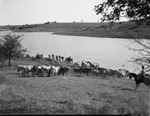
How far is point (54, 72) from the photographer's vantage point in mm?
19859

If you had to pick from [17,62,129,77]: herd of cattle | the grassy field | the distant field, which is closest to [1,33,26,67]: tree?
[17,62,129,77]: herd of cattle

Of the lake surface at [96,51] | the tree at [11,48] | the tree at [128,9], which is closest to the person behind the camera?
the tree at [128,9]

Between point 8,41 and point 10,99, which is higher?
point 8,41

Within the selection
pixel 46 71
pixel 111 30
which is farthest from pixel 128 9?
pixel 111 30

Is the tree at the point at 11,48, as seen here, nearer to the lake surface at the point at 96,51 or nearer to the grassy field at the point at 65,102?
the lake surface at the point at 96,51

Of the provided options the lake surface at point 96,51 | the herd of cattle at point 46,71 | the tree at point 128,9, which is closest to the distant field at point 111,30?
the tree at point 128,9

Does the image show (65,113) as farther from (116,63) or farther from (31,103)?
(116,63)

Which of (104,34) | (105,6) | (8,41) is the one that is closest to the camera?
(105,6)

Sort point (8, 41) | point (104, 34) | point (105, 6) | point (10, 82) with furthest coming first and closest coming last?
1. point (104, 34)
2. point (8, 41)
3. point (10, 82)
4. point (105, 6)

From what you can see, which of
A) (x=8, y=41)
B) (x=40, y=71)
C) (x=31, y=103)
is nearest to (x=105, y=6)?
(x=31, y=103)

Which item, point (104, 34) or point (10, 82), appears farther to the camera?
point (104, 34)

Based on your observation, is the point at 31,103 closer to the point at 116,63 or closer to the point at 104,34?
the point at 116,63

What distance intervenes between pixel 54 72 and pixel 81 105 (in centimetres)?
1053

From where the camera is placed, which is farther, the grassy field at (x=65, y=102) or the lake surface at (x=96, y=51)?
the lake surface at (x=96, y=51)
